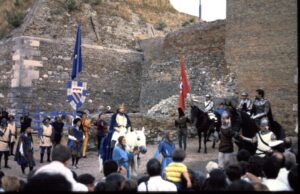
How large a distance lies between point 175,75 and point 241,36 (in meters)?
4.47

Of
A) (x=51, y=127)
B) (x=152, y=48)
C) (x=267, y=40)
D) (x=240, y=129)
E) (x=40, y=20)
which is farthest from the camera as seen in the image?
(x=152, y=48)

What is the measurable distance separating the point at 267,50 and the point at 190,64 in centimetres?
460

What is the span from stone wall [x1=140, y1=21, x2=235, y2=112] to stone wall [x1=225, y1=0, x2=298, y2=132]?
2.63 feet

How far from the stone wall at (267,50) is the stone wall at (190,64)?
80cm

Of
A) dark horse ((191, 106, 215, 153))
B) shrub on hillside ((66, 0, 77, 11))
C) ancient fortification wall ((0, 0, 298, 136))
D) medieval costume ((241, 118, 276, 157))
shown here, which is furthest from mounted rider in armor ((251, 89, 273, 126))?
shrub on hillside ((66, 0, 77, 11))

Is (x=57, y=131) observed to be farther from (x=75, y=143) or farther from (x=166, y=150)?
(x=166, y=150)

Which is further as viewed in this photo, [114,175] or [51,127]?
[51,127]

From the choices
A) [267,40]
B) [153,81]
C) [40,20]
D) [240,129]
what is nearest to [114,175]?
[240,129]

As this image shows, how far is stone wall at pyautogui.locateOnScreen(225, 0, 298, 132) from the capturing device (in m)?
17.5

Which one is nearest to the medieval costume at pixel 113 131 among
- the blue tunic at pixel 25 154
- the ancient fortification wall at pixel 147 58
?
the blue tunic at pixel 25 154

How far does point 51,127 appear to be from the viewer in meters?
13.4

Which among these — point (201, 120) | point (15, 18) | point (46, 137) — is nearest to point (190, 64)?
point (201, 120)

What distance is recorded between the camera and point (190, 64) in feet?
72.0

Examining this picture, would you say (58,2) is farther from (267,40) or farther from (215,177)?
(215,177)
